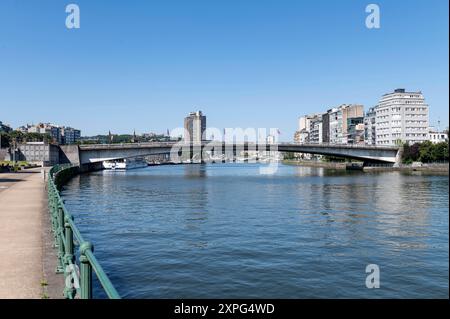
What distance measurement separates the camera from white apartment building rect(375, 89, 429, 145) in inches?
5561

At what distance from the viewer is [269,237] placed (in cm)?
1952

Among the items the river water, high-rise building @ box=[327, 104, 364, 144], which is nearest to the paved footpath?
the river water

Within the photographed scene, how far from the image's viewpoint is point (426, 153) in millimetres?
92188

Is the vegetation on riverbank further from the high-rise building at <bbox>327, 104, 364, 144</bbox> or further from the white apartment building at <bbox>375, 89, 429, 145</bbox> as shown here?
the high-rise building at <bbox>327, 104, 364, 144</bbox>

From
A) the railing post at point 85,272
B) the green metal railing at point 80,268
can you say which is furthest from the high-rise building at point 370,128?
the railing post at point 85,272

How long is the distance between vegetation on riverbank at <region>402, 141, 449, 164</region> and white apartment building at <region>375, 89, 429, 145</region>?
46.9 m

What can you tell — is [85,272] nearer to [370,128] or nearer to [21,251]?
[21,251]

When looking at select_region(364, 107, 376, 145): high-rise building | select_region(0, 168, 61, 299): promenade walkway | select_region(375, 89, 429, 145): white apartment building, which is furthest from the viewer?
select_region(364, 107, 376, 145): high-rise building

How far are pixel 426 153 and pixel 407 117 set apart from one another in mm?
53690

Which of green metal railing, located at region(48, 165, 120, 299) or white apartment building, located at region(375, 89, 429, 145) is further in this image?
white apartment building, located at region(375, 89, 429, 145)

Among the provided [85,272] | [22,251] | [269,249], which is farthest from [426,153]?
[85,272]

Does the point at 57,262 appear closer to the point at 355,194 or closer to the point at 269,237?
the point at 269,237
